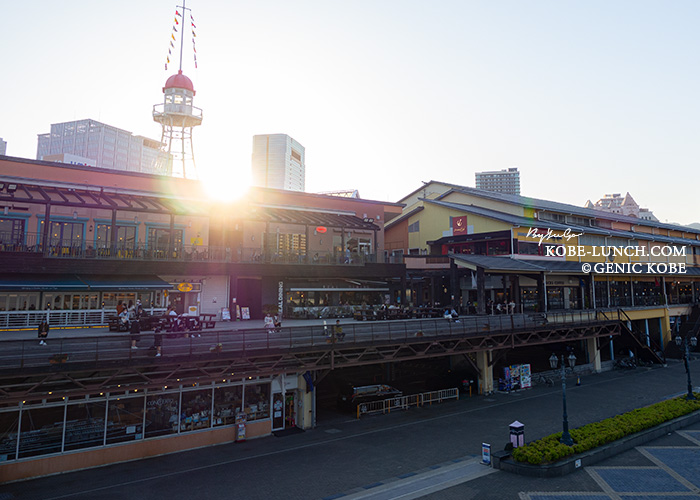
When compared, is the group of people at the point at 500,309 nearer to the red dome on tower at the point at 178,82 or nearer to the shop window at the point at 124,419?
the shop window at the point at 124,419

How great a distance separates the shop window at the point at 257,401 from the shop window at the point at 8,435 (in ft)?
31.9

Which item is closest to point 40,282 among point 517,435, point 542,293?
point 517,435

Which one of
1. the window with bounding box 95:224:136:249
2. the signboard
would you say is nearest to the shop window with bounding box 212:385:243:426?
the signboard

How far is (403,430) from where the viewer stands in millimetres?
23719

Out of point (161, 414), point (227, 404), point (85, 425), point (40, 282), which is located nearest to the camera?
point (85, 425)

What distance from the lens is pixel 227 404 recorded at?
867 inches

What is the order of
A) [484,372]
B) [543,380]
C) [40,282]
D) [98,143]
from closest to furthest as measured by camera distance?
[40,282] → [484,372] → [543,380] → [98,143]

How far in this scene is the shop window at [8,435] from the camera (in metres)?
16.8

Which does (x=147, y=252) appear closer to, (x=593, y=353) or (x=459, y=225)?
(x=459, y=225)

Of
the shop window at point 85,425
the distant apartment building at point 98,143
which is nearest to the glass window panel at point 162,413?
the shop window at point 85,425

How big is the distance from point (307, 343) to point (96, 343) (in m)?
9.66

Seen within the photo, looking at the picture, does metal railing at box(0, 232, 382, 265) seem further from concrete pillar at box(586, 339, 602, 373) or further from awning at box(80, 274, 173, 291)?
concrete pillar at box(586, 339, 602, 373)

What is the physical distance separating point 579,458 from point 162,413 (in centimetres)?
1895

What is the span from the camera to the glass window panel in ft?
65.1
